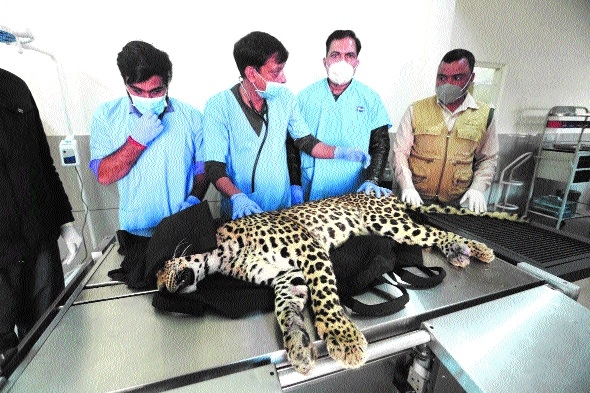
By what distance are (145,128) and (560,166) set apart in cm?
464

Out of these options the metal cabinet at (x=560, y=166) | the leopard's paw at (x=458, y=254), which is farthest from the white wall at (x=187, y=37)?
the metal cabinet at (x=560, y=166)

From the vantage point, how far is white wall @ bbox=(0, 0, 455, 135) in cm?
153

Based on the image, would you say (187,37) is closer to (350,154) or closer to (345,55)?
(345,55)

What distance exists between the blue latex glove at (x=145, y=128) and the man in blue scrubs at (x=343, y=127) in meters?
0.83

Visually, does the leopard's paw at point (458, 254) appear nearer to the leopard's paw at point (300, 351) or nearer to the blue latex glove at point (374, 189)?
the blue latex glove at point (374, 189)

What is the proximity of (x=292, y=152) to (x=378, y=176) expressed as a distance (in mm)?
563

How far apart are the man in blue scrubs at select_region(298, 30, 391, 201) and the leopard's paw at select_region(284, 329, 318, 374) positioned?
1.04m

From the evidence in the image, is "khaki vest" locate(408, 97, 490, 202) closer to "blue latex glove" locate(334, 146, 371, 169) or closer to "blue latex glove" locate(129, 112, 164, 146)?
"blue latex glove" locate(334, 146, 371, 169)

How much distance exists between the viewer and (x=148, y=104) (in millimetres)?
1279

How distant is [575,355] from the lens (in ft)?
2.32

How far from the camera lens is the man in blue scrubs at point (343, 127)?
5.44 feet

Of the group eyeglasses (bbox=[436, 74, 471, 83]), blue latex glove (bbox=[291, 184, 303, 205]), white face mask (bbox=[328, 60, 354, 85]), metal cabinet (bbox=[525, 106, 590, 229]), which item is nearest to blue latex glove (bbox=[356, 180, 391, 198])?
blue latex glove (bbox=[291, 184, 303, 205])

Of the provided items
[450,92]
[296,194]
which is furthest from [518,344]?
[450,92]

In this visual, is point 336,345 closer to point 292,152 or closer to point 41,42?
point 292,152
